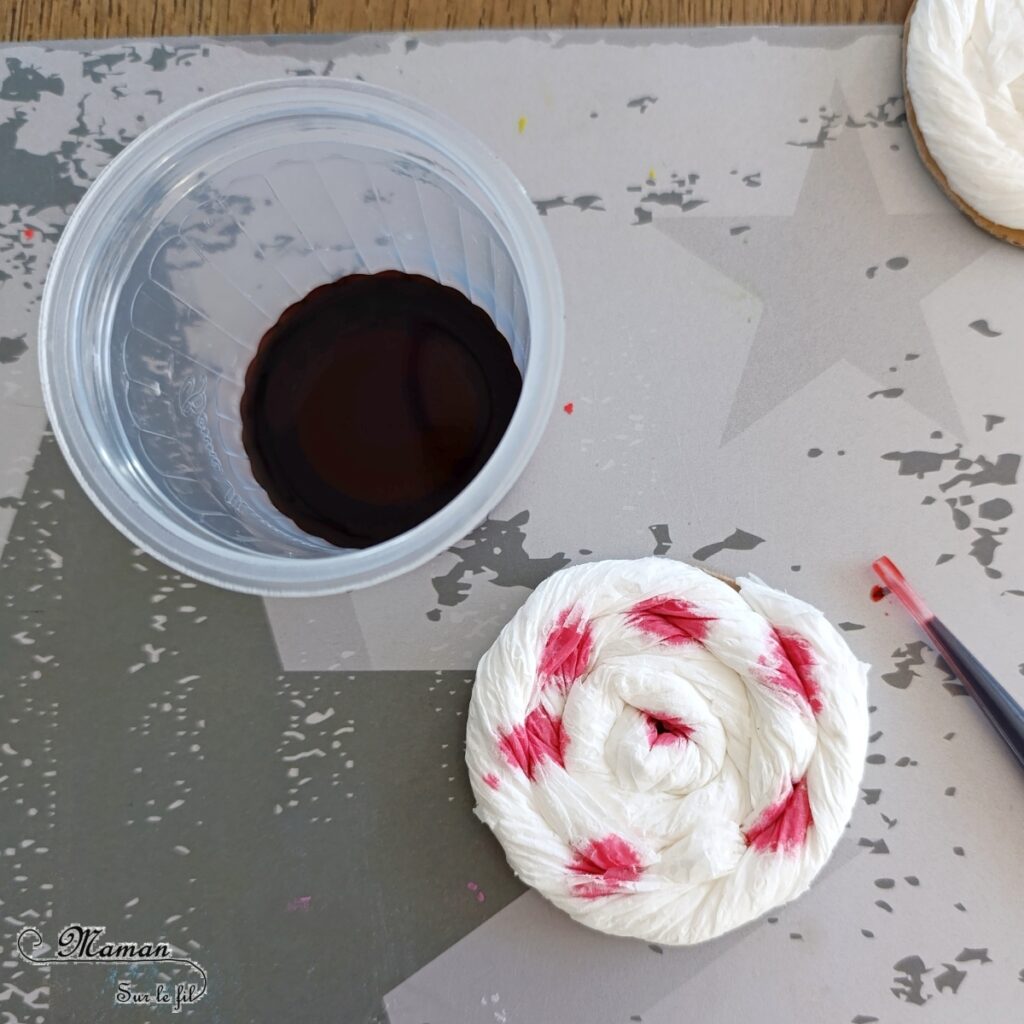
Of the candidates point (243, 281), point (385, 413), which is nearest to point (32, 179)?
point (243, 281)

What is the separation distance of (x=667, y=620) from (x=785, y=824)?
0.45 feet

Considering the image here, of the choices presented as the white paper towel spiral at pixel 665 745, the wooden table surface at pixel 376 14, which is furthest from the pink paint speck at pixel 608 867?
the wooden table surface at pixel 376 14

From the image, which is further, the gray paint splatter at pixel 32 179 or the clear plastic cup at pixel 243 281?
the gray paint splatter at pixel 32 179

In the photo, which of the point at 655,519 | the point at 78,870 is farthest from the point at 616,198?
the point at 78,870

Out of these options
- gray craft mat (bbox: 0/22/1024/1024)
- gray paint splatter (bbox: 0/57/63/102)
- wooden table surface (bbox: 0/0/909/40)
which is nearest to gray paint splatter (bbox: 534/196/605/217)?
gray craft mat (bbox: 0/22/1024/1024)

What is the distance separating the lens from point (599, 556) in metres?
0.56

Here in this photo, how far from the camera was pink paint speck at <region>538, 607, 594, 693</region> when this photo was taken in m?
0.52

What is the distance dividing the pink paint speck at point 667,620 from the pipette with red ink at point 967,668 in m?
0.14

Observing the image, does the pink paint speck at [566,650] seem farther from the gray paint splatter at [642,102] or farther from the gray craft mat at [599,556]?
the gray paint splatter at [642,102]

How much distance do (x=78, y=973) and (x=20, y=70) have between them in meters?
0.62

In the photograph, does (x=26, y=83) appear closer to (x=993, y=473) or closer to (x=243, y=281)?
(x=243, y=281)

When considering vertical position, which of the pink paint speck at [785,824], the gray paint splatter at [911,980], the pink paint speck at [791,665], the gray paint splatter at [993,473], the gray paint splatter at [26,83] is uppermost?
the gray paint splatter at [26,83]

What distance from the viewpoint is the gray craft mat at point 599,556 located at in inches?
21.4

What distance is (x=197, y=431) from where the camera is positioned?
0.57 metres
